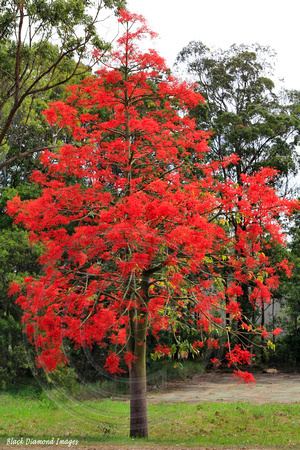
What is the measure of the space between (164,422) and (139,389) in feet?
8.50

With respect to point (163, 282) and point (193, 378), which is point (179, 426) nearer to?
point (163, 282)

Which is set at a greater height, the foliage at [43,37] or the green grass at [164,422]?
the foliage at [43,37]

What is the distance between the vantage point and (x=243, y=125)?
24.3 m

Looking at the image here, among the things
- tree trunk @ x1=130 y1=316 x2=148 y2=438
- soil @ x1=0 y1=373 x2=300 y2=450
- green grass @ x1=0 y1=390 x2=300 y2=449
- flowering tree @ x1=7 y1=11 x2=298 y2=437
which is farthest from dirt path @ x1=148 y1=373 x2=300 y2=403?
flowering tree @ x1=7 y1=11 x2=298 y2=437

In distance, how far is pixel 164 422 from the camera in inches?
476

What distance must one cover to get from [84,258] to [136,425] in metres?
3.09

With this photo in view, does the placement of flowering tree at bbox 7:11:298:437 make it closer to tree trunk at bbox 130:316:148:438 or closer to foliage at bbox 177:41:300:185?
tree trunk at bbox 130:316:148:438

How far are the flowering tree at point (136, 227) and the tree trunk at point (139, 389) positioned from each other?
0.02m

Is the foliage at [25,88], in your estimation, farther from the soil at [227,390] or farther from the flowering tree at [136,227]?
the soil at [227,390]

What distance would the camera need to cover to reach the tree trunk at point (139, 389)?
9.79m

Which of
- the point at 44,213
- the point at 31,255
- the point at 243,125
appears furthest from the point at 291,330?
the point at 44,213

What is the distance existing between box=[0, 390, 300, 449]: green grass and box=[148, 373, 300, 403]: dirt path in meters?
1.64

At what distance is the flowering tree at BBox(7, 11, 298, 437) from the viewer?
8.75 meters

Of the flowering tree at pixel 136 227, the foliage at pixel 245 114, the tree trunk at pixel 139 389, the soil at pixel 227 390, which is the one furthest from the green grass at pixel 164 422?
the foliage at pixel 245 114
